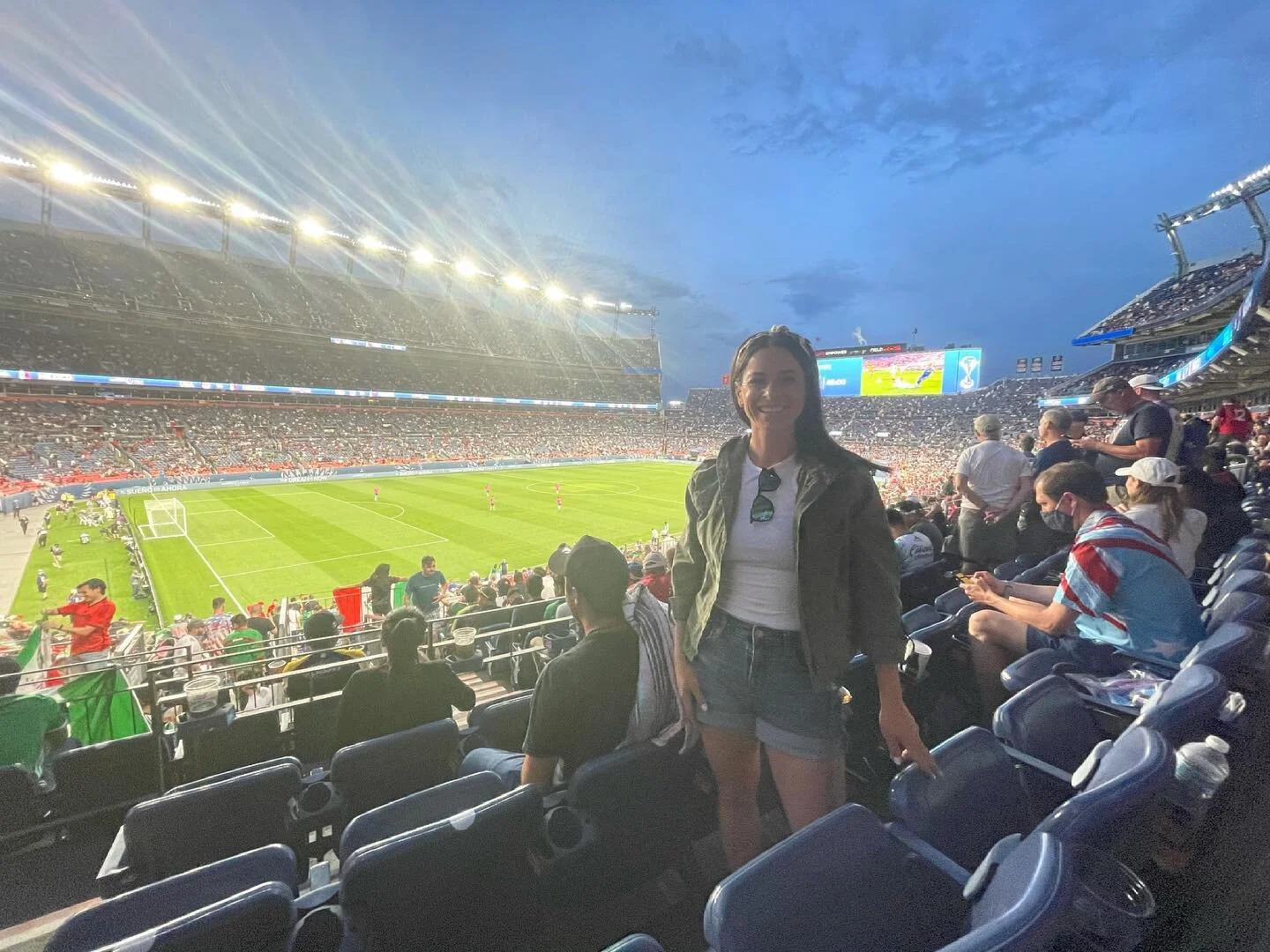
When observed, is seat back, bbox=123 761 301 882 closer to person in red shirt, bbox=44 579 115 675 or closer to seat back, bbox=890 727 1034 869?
seat back, bbox=890 727 1034 869

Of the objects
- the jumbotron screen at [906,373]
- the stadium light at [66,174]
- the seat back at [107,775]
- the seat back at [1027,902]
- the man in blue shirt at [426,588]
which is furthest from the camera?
the jumbotron screen at [906,373]

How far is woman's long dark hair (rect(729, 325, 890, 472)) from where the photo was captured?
6.73 ft

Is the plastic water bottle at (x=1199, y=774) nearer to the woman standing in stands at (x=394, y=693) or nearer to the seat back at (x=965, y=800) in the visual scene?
the seat back at (x=965, y=800)

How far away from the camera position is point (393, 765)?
2795 mm

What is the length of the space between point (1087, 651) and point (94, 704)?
22.1ft

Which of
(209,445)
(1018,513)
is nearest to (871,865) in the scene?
(1018,513)

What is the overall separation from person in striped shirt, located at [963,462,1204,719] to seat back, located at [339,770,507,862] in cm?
296

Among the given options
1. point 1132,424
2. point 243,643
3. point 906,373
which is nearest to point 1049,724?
point 1132,424

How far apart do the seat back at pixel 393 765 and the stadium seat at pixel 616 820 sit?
0.90 meters

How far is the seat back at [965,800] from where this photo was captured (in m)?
1.88

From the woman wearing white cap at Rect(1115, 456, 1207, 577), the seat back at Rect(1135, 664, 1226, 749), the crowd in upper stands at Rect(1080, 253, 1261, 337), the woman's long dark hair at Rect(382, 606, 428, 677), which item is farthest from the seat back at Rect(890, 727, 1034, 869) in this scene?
the crowd in upper stands at Rect(1080, 253, 1261, 337)

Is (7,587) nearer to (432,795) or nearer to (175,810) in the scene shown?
(175,810)

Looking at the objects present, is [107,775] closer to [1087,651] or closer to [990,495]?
[1087,651]

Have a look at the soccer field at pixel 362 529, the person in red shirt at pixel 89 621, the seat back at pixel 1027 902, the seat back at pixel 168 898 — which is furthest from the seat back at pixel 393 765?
the soccer field at pixel 362 529
